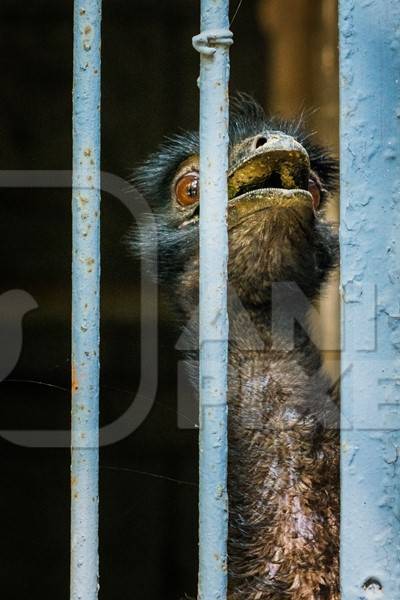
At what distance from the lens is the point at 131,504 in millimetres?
4133

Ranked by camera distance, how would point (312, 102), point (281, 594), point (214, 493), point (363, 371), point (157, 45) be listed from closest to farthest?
1. point (363, 371)
2. point (214, 493)
3. point (281, 594)
4. point (312, 102)
5. point (157, 45)

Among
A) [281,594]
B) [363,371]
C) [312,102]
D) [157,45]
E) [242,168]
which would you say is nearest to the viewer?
[363,371]

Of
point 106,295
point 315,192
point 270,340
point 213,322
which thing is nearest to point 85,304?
point 213,322

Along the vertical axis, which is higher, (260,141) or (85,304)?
(260,141)

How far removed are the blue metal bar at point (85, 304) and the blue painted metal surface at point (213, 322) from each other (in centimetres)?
14

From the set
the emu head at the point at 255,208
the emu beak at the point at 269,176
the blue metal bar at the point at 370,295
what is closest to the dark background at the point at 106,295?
the emu head at the point at 255,208

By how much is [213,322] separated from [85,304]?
0.16m

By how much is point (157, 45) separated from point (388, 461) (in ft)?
11.0

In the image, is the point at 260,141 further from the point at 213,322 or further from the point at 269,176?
the point at 213,322

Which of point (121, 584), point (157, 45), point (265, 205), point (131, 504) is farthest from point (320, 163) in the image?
point (121, 584)

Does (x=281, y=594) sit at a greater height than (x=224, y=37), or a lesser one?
lesser

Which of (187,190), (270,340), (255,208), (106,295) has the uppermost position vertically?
(187,190)

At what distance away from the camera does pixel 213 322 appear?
1.08 meters

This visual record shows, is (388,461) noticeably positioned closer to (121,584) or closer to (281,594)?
(281,594)
